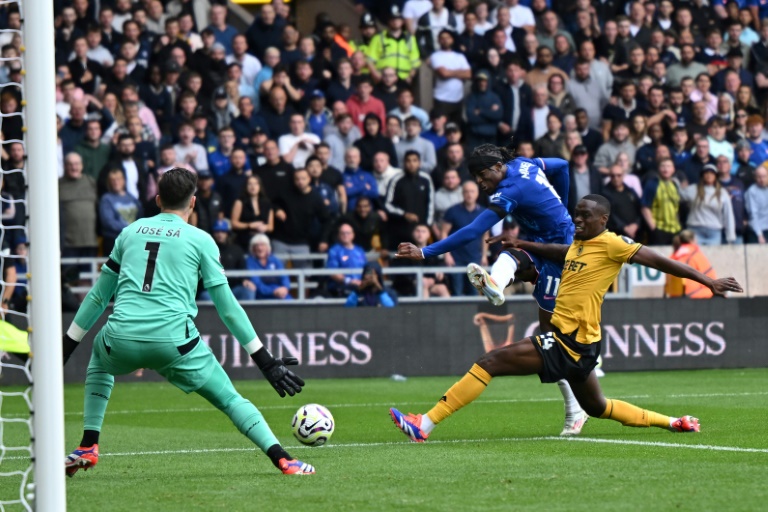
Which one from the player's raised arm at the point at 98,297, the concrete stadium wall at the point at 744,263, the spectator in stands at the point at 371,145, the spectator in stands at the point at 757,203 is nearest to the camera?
the player's raised arm at the point at 98,297

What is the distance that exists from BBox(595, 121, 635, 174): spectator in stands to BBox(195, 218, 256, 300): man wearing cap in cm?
566

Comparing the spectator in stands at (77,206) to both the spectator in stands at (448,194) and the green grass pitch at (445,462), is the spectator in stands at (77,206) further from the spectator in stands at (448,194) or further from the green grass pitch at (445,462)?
the spectator in stands at (448,194)

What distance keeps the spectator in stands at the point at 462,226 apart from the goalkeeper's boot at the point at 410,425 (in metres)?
9.02

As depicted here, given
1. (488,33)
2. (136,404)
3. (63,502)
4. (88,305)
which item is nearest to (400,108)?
(488,33)

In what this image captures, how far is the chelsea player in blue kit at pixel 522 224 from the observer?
10.3m

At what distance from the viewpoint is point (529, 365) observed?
930 cm

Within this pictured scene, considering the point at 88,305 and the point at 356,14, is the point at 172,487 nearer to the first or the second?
the point at 88,305

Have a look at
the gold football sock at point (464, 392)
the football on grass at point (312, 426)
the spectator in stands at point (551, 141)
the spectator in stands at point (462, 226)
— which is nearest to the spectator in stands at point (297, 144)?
the spectator in stands at point (462, 226)

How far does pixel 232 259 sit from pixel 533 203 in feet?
26.9

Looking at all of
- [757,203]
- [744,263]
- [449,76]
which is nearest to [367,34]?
[449,76]

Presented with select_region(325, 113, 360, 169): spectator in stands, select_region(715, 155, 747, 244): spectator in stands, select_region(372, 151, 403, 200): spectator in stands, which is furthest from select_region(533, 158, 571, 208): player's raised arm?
select_region(715, 155, 747, 244): spectator in stands

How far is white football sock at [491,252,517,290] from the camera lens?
35.2 feet

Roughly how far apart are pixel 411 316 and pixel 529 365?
9.26 metres

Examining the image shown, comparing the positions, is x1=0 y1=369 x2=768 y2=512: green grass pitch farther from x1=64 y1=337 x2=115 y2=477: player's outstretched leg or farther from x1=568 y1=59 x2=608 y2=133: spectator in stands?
x1=568 y1=59 x2=608 y2=133: spectator in stands
